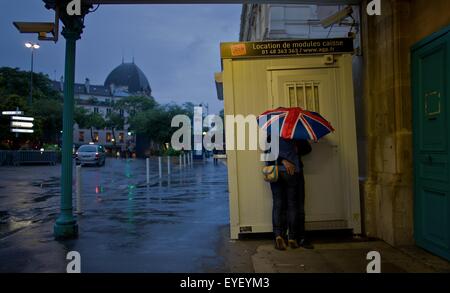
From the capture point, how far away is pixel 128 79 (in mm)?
129875

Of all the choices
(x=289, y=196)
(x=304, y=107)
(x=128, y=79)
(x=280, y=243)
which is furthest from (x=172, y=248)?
(x=128, y=79)

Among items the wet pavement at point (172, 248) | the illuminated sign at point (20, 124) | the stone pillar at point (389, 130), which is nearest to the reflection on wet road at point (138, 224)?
the wet pavement at point (172, 248)

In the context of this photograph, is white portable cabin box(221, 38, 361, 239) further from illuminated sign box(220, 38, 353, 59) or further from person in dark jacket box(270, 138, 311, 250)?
person in dark jacket box(270, 138, 311, 250)

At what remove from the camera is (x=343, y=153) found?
643 cm

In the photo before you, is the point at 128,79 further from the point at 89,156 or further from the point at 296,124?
the point at 296,124

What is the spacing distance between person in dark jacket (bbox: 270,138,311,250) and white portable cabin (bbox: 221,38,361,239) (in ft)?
1.63

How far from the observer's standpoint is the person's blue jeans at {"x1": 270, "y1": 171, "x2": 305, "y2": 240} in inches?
227

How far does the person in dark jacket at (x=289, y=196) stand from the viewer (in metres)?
5.73

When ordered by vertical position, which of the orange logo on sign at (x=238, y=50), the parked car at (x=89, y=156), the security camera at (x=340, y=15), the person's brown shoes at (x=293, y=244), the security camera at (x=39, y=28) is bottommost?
the person's brown shoes at (x=293, y=244)

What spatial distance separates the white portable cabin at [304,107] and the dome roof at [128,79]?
124172mm

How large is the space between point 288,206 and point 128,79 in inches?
5106

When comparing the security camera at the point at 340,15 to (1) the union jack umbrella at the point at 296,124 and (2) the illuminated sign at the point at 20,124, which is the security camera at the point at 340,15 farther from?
(2) the illuminated sign at the point at 20,124
